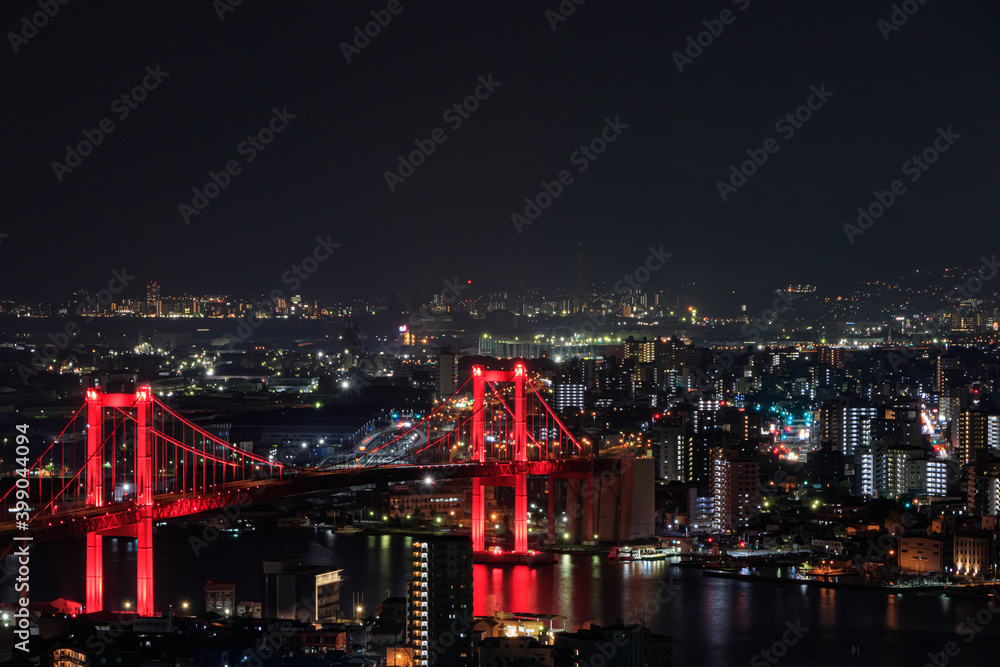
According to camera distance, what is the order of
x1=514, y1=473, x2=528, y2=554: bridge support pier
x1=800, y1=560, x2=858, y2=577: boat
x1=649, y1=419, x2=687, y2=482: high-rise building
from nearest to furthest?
x1=800, y1=560, x2=858, y2=577: boat, x1=514, y1=473, x2=528, y2=554: bridge support pier, x1=649, y1=419, x2=687, y2=482: high-rise building

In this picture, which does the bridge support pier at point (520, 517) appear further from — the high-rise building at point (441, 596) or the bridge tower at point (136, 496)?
the high-rise building at point (441, 596)

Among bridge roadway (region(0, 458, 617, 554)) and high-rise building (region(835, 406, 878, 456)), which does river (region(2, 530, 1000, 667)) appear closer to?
bridge roadway (region(0, 458, 617, 554))

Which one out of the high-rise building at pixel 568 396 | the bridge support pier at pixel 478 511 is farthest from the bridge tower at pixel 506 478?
the high-rise building at pixel 568 396

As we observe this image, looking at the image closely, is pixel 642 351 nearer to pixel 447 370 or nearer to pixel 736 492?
pixel 447 370

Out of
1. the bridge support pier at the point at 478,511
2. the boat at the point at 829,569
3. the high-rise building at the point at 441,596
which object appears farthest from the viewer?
the bridge support pier at the point at 478,511

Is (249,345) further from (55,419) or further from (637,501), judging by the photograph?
(637,501)

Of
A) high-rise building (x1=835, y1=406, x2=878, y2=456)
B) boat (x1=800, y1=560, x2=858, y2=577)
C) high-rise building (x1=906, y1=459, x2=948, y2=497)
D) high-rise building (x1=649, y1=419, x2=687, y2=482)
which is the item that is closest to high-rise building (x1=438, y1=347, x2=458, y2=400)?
high-rise building (x1=835, y1=406, x2=878, y2=456)

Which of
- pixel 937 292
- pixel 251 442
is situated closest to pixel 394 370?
pixel 251 442
